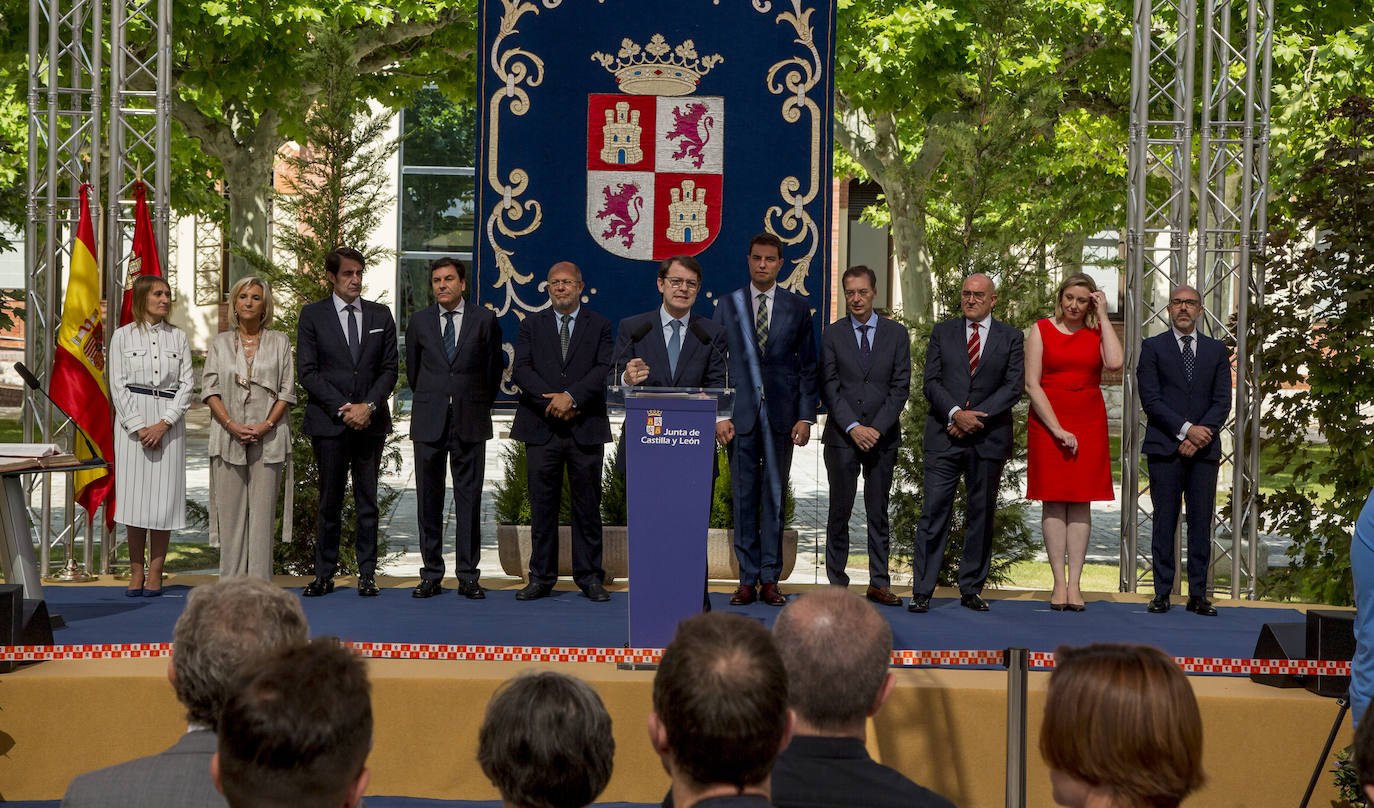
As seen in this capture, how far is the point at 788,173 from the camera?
839 cm

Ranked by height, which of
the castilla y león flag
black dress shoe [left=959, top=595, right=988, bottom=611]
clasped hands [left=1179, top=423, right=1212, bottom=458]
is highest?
the castilla y león flag

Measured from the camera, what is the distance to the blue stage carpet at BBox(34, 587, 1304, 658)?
5980mm

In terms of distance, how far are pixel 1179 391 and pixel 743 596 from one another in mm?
2378

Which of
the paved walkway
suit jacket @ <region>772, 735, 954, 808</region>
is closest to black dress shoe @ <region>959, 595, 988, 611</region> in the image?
the paved walkway

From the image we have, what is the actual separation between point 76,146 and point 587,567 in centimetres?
366

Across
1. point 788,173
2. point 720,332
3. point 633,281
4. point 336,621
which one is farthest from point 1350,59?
point 336,621

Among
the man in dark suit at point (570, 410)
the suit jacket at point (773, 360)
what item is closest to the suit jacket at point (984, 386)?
the suit jacket at point (773, 360)

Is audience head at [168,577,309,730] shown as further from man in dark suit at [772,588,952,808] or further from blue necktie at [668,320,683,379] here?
blue necktie at [668,320,683,379]

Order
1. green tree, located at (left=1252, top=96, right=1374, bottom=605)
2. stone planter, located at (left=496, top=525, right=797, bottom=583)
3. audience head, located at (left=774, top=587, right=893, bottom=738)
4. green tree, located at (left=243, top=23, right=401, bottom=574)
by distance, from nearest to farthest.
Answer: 1. audience head, located at (left=774, top=587, right=893, bottom=738)
2. green tree, located at (left=1252, top=96, right=1374, bottom=605)
3. stone planter, located at (left=496, top=525, right=797, bottom=583)
4. green tree, located at (left=243, top=23, right=401, bottom=574)

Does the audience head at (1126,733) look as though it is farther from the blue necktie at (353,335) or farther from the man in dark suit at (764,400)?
the blue necktie at (353,335)

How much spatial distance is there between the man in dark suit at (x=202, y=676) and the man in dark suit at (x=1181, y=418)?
204 inches

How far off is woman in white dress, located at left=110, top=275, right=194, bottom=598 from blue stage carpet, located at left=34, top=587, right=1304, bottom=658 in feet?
1.30

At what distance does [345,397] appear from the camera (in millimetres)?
6934

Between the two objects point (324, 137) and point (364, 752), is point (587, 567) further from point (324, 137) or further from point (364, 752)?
point (364, 752)
